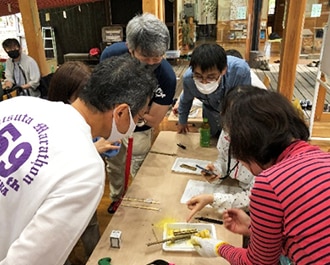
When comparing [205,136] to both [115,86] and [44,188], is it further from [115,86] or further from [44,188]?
[44,188]

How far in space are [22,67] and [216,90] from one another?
3.20 metres

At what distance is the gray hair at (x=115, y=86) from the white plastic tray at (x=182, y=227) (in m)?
0.51

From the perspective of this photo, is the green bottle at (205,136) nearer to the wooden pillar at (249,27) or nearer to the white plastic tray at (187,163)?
the white plastic tray at (187,163)

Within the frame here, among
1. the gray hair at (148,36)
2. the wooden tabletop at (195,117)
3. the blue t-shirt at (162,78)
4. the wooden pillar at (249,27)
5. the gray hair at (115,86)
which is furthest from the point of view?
the wooden pillar at (249,27)

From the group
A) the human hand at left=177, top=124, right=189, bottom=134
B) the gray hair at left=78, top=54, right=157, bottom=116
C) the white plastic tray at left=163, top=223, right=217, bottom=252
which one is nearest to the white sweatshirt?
the gray hair at left=78, top=54, right=157, bottom=116

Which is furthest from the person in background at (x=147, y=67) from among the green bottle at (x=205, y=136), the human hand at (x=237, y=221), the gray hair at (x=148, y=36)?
the human hand at (x=237, y=221)

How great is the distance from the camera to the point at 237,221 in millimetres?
1147

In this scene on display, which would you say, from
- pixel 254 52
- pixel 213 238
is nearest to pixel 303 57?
pixel 254 52

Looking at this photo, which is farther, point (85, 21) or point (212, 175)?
point (85, 21)

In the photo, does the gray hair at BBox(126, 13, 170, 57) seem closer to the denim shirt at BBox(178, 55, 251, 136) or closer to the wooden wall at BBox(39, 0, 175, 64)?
the denim shirt at BBox(178, 55, 251, 136)

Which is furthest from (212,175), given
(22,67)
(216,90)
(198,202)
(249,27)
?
(249,27)

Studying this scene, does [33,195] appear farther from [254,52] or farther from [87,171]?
[254,52]

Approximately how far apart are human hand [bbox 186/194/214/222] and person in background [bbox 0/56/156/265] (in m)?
0.63

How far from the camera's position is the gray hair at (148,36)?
5.49 feet
